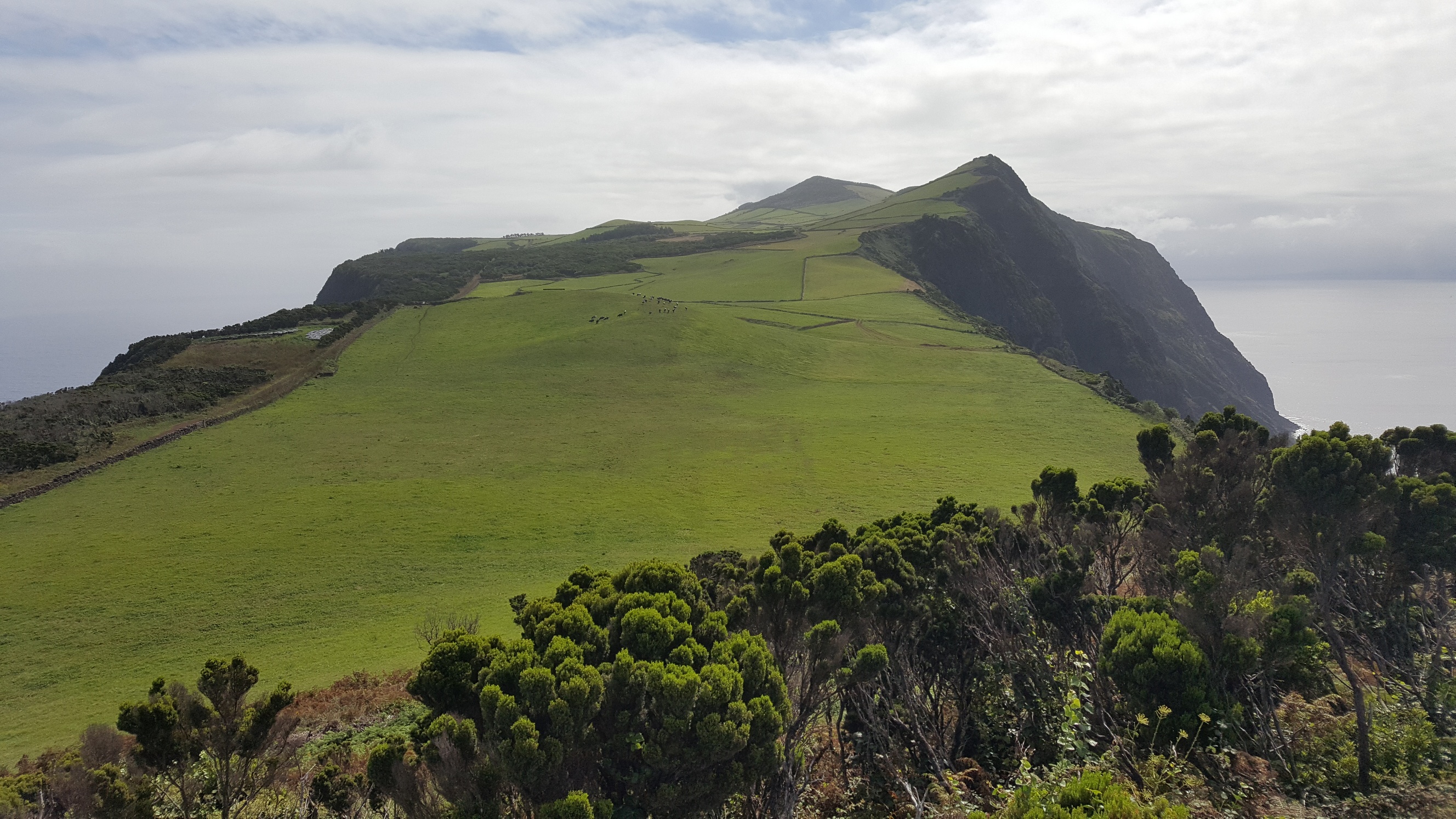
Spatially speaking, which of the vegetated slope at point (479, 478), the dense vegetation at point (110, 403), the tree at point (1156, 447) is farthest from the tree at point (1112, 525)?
the dense vegetation at point (110, 403)

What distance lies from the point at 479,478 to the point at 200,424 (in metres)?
22.6

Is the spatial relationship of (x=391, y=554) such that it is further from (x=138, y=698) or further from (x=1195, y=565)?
(x=1195, y=565)

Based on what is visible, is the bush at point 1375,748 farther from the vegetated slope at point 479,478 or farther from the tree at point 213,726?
the vegetated slope at point 479,478

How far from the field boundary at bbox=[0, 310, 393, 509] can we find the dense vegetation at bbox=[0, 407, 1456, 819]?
2700 cm

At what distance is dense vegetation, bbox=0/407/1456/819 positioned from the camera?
11.8 meters

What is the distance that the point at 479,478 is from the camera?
43688mm

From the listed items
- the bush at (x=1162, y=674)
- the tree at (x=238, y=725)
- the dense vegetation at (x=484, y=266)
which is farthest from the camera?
the dense vegetation at (x=484, y=266)

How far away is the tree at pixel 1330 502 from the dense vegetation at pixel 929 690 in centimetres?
8

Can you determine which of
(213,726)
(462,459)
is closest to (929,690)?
(213,726)

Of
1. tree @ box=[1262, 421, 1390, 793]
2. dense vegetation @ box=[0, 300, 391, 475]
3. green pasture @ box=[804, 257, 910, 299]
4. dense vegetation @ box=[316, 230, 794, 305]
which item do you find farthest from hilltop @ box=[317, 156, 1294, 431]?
tree @ box=[1262, 421, 1390, 793]

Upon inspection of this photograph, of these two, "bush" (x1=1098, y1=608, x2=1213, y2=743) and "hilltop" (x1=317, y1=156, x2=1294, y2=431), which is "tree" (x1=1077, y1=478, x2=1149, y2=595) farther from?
"hilltop" (x1=317, y1=156, x2=1294, y2=431)

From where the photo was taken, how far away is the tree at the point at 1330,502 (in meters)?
19.7

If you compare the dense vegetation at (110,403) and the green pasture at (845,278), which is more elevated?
the green pasture at (845,278)

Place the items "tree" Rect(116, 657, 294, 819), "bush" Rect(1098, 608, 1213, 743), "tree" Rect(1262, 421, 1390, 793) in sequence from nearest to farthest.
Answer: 1. "tree" Rect(116, 657, 294, 819)
2. "bush" Rect(1098, 608, 1213, 743)
3. "tree" Rect(1262, 421, 1390, 793)
